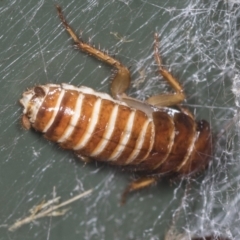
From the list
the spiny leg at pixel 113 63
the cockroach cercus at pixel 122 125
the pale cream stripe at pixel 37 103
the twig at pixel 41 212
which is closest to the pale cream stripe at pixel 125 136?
the cockroach cercus at pixel 122 125

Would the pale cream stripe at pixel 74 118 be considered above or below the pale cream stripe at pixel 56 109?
below

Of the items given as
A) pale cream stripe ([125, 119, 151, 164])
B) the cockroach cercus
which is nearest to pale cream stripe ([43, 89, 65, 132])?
the cockroach cercus

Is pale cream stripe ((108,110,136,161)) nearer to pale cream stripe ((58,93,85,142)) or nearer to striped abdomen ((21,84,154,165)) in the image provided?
striped abdomen ((21,84,154,165))

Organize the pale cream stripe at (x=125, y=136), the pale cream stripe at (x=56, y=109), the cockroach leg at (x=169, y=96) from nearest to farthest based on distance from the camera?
the pale cream stripe at (x=56, y=109) → the pale cream stripe at (x=125, y=136) → the cockroach leg at (x=169, y=96)

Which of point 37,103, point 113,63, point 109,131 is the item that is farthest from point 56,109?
point 113,63

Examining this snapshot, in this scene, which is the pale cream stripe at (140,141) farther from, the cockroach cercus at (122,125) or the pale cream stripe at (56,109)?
the pale cream stripe at (56,109)

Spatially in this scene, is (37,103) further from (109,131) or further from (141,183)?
(141,183)
